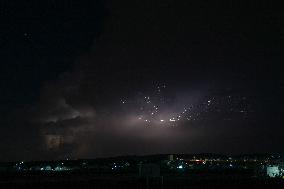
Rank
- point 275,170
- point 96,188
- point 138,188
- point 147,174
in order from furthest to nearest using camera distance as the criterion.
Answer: point 275,170 < point 96,188 < point 138,188 < point 147,174

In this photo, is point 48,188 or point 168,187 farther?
point 48,188

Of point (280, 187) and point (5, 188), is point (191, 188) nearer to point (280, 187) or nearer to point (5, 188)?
point (280, 187)

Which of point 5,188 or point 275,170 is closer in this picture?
point 5,188

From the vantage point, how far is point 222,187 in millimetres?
56688

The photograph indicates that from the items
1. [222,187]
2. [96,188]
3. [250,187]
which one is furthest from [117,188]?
[250,187]

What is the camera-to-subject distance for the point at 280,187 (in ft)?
183

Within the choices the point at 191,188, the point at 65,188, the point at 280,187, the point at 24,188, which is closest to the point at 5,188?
the point at 24,188

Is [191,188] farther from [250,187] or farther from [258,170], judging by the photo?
[258,170]

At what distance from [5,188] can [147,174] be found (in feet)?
94.3

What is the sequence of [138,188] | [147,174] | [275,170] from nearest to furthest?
[147,174], [138,188], [275,170]

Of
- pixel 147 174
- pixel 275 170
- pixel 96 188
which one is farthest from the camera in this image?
pixel 275 170

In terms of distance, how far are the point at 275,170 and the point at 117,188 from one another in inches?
1884

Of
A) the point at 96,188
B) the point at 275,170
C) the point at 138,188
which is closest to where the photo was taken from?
the point at 138,188

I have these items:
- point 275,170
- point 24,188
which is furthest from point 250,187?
point 275,170
